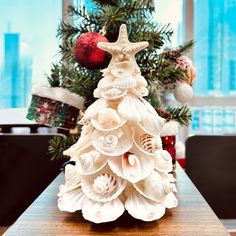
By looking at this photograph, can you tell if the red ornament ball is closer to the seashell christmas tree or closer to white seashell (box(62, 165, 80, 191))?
the seashell christmas tree

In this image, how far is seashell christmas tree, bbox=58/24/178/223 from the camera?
1.62 ft

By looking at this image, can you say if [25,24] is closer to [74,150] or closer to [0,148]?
[0,148]

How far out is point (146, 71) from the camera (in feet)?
2.48

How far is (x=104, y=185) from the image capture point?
0.49 metres

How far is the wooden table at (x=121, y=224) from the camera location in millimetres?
465

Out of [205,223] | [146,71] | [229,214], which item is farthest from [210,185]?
[205,223]

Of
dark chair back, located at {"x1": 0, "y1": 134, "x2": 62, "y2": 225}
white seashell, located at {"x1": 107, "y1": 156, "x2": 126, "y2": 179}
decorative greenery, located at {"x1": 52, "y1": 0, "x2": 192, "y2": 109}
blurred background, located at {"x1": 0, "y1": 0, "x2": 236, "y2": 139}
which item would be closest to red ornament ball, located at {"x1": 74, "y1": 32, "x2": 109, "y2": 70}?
decorative greenery, located at {"x1": 52, "y1": 0, "x2": 192, "y2": 109}

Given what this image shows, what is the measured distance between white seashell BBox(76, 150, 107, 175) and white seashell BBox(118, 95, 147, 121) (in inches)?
3.1

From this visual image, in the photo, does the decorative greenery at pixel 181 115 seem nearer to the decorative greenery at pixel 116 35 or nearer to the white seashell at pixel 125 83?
the decorative greenery at pixel 116 35

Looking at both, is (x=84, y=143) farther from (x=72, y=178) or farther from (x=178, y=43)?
(x=178, y=43)

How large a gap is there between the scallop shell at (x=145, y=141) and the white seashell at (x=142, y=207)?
0.07 metres

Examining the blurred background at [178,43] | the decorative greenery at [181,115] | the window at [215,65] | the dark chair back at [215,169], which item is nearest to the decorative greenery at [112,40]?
the decorative greenery at [181,115]

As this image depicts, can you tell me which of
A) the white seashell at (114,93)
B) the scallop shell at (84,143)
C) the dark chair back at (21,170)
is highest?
the white seashell at (114,93)

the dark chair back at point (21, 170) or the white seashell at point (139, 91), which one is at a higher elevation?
the white seashell at point (139, 91)
